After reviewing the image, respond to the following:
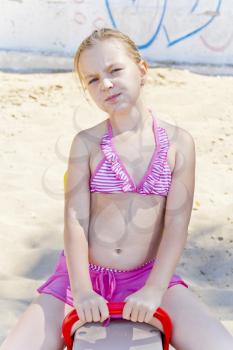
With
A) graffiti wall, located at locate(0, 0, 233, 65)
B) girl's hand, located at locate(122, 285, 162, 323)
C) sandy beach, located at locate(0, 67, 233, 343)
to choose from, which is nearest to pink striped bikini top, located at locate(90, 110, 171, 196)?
girl's hand, located at locate(122, 285, 162, 323)

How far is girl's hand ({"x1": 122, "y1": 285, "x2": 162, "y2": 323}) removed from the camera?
5.79ft

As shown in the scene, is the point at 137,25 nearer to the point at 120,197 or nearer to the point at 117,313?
the point at 120,197

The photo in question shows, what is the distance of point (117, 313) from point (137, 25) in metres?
5.21

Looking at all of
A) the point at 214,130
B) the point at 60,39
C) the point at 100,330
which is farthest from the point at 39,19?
the point at 100,330

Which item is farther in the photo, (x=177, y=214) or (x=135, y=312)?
(x=177, y=214)

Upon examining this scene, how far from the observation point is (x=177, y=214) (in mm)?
1979

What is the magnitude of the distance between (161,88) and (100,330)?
172 inches

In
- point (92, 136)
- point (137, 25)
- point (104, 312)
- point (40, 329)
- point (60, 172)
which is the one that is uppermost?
point (92, 136)

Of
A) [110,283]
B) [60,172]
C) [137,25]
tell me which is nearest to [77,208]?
[110,283]

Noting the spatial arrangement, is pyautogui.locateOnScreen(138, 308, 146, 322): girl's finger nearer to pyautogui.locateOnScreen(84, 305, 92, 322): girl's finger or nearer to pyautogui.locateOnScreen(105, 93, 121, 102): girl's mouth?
pyautogui.locateOnScreen(84, 305, 92, 322): girl's finger

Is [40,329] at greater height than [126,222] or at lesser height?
lesser

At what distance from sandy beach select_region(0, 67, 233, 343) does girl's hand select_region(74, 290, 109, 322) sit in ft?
2.27

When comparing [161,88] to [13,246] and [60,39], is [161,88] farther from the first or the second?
[13,246]

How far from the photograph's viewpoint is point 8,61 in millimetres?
6734
